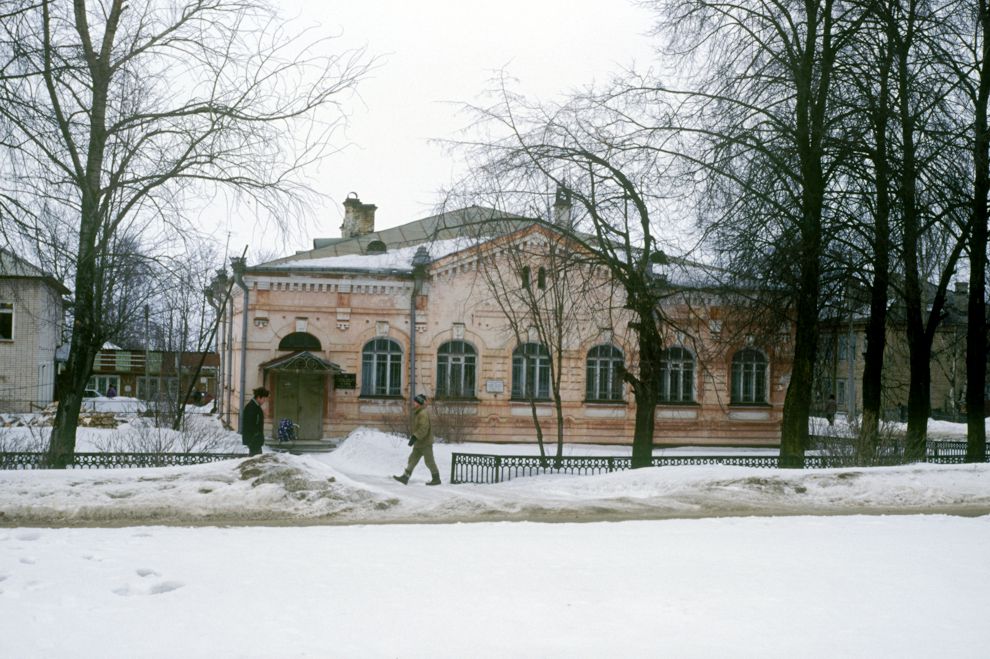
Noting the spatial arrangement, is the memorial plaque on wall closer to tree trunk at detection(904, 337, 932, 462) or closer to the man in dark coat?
the man in dark coat

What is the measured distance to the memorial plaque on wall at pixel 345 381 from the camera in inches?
1046

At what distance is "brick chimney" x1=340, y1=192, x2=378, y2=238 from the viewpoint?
117 feet

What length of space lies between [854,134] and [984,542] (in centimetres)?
696

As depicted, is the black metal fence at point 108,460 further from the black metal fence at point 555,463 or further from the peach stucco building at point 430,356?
the peach stucco building at point 430,356

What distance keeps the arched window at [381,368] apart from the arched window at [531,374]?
3.51 metres

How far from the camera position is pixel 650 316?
1495cm

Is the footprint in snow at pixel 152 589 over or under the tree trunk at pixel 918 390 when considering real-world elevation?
under

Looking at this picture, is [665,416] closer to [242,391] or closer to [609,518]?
[242,391]

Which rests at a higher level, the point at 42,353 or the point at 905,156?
the point at 905,156

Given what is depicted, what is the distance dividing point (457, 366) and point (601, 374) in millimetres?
4513

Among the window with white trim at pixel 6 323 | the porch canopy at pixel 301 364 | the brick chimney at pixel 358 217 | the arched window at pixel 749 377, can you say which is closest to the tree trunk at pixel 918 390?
the arched window at pixel 749 377

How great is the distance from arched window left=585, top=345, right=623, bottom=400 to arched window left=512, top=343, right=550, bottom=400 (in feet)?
4.38

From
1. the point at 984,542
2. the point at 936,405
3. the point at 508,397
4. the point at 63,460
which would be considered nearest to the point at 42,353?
the point at 508,397

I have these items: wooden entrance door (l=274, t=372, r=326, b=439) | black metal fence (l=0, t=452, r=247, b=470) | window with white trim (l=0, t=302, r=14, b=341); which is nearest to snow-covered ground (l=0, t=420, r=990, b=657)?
black metal fence (l=0, t=452, r=247, b=470)
